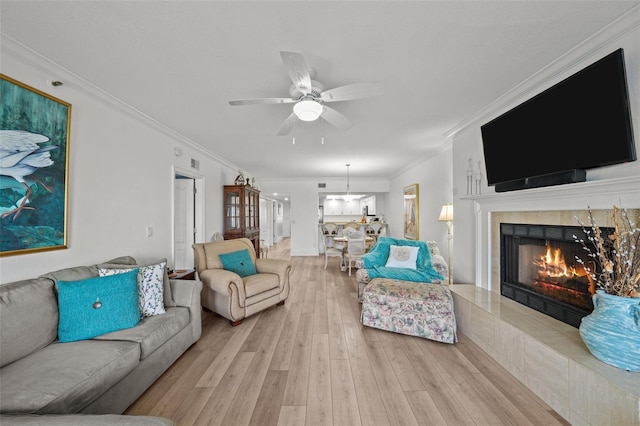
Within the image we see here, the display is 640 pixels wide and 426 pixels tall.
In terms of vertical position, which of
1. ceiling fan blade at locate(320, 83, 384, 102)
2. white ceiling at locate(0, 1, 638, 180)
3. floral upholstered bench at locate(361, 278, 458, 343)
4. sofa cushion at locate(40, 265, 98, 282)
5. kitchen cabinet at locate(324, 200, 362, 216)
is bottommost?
floral upholstered bench at locate(361, 278, 458, 343)

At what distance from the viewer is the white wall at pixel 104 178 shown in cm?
198

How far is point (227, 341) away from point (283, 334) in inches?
22.8

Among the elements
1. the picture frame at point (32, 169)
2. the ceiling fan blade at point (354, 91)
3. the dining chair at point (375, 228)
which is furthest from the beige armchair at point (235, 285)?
the dining chair at point (375, 228)

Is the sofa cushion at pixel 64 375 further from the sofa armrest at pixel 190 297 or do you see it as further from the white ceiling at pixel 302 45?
the white ceiling at pixel 302 45

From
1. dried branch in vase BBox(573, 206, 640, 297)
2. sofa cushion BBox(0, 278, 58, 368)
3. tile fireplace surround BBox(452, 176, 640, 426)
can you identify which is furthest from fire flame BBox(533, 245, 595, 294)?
sofa cushion BBox(0, 278, 58, 368)

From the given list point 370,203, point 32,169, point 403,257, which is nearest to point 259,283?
point 403,257

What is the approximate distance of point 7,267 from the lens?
181 cm

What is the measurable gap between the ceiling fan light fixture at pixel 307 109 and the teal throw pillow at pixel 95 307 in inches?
76.4

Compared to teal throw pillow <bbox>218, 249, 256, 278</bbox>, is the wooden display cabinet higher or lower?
higher

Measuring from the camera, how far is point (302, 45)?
181 cm

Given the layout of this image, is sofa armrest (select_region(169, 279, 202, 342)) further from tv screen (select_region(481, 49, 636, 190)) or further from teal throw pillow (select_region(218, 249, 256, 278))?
tv screen (select_region(481, 49, 636, 190))

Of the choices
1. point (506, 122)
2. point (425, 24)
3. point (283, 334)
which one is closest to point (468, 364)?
point (283, 334)

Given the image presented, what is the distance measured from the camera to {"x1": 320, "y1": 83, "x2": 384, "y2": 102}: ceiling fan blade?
190 cm

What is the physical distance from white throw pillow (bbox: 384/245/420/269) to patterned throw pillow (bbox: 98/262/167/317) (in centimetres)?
280
